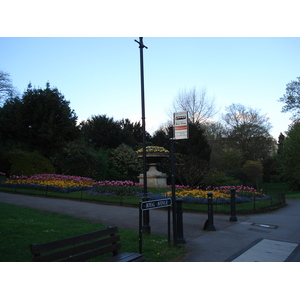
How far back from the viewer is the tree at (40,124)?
2817 centimetres

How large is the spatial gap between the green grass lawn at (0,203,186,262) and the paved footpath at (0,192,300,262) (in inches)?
23.5

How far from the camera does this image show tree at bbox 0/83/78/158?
28172 mm

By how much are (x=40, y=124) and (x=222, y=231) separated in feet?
79.4

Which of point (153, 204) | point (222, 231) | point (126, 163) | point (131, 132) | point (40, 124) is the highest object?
point (131, 132)

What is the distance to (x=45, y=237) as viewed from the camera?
696 centimetres

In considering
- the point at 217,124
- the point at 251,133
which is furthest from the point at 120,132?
the point at 251,133

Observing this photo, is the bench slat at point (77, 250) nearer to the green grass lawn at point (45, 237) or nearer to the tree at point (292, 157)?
the green grass lawn at point (45, 237)

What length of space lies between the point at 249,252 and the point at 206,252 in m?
0.97

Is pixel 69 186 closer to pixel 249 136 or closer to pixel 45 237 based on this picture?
pixel 45 237

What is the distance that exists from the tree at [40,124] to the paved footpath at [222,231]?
14.2m

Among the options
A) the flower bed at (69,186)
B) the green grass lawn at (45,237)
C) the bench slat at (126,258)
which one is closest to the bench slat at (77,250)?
the bench slat at (126,258)

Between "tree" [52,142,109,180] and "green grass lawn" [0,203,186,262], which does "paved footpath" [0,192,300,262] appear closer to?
"green grass lawn" [0,203,186,262]

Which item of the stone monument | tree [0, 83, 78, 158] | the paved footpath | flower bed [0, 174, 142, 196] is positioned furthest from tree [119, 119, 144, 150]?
the paved footpath

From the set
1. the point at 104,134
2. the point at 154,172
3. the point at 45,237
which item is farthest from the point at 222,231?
the point at 104,134
